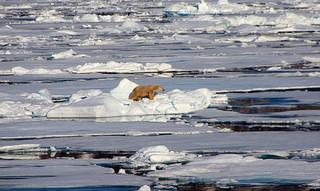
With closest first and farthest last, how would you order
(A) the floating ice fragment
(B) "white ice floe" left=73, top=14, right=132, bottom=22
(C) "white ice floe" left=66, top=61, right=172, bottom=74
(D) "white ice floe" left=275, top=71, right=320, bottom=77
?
(A) the floating ice fragment → (D) "white ice floe" left=275, top=71, right=320, bottom=77 → (C) "white ice floe" left=66, top=61, right=172, bottom=74 → (B) "white ice floe" left=73, top=14, right=132, bottom=22

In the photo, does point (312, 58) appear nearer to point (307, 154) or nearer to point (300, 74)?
point (300, 74)

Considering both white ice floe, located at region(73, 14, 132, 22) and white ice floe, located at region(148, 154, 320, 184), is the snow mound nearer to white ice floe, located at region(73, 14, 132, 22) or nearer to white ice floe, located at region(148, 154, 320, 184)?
white ice floe, located at region(148, 154, 320, 184)

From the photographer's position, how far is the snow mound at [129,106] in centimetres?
1340

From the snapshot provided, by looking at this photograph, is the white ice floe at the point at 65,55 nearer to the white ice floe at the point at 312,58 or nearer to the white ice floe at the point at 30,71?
the white ice floe at the point at 30,71

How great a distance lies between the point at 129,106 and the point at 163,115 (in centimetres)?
48

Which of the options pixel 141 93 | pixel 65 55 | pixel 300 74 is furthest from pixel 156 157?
pixel 65 55

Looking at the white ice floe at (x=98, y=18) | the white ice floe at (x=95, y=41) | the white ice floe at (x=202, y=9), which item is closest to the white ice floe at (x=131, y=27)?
the white ice floe at (x=95, y=41)

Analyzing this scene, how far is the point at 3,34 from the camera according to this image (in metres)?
34.2

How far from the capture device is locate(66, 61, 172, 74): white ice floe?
20844 millimetres

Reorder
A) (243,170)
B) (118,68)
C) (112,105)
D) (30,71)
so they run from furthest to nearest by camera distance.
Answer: (118,68) < (30,71) < (112,105) < (243,170)

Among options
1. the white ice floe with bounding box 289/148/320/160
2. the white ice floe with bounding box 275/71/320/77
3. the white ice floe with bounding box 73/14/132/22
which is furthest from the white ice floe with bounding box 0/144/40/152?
the white ice floe with bounding box 73/14/132/22

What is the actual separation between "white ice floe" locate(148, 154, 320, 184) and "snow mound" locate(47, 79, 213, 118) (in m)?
4.07

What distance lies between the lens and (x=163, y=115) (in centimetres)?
1347

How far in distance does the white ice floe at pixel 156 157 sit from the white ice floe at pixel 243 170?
0.26 metres
